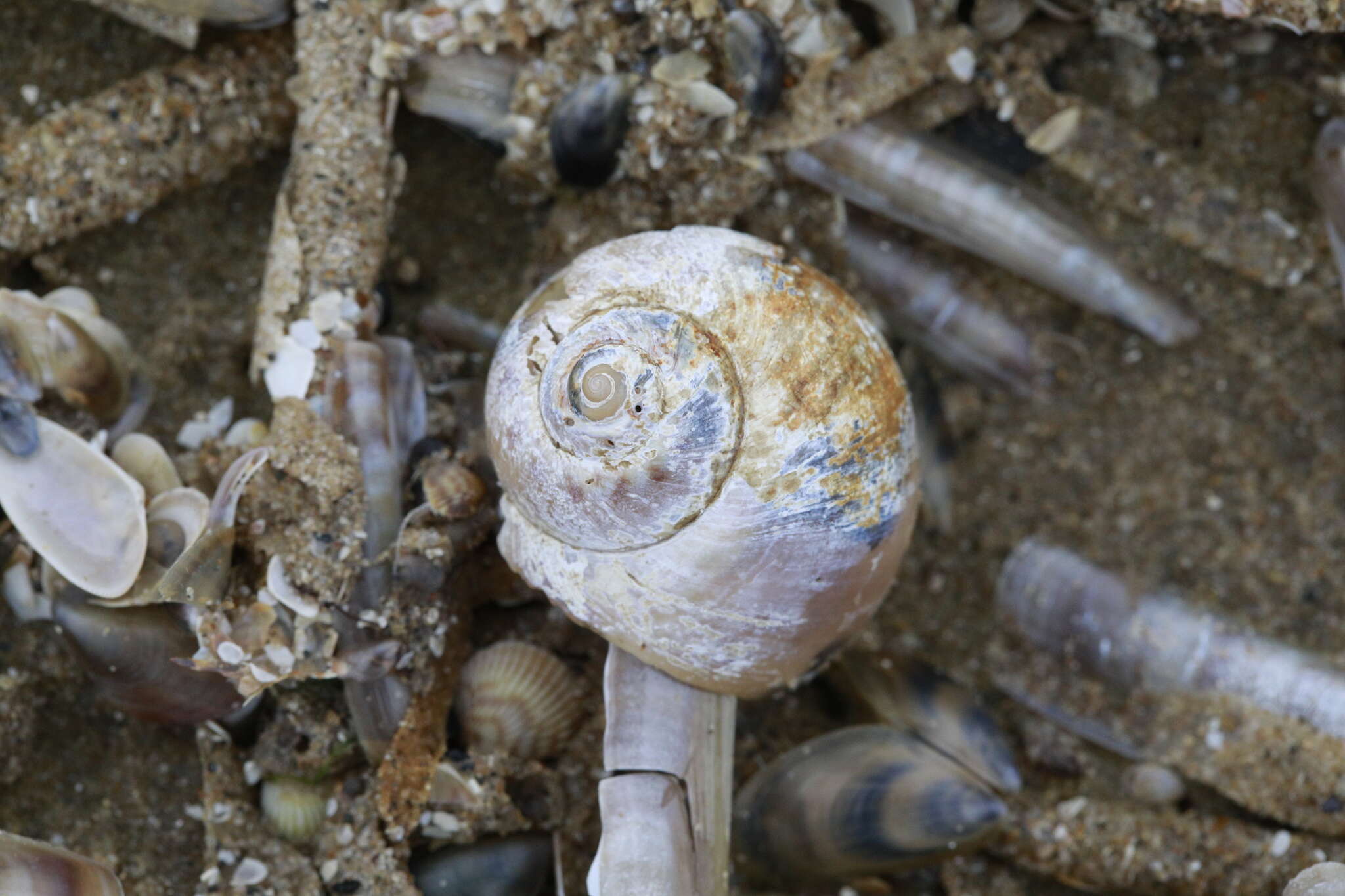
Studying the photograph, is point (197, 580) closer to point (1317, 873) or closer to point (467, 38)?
point (467, 38)

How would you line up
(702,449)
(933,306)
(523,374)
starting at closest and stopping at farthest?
(702,449), (523,374), (933,306)

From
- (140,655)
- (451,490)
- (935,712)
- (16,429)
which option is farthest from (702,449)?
(16,429)

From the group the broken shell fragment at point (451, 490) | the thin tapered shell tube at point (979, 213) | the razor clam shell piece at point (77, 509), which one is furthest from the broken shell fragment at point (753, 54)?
the razor clam shell piece at point (77, 509)

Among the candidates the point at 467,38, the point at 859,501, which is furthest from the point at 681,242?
the point at 467,38

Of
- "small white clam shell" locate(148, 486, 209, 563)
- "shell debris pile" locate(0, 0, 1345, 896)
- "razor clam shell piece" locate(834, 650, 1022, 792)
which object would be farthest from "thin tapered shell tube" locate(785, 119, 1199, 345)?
"small white clam shell" locate(148, 486, 209, 563)

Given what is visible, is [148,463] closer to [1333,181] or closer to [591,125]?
[591,125]
